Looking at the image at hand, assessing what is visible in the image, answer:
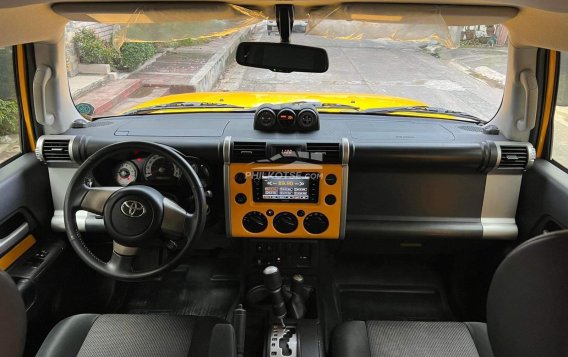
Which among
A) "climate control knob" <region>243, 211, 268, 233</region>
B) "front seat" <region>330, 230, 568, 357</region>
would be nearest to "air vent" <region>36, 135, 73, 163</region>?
"climate control knob" <region>243, 211, 268, 233</region>

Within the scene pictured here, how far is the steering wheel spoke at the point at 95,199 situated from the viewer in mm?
2211

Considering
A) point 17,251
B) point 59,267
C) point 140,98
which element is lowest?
point 59,267

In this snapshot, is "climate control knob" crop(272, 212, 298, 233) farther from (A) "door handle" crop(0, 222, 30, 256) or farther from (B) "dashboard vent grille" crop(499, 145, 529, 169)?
(A) "door handle" crop(0, 222, 30, 256)

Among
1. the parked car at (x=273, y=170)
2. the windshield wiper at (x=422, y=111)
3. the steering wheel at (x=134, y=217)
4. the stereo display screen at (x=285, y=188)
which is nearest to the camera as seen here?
the steering wheel at (x=134, y=217)

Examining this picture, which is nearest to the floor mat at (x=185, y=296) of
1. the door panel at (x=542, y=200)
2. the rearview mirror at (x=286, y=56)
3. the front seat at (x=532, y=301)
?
the rearview mirror at (x=286, y=56)

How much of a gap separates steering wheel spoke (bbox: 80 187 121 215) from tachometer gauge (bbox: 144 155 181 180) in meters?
0.33

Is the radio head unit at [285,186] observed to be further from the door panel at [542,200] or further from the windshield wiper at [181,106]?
the door panel at [542,200]

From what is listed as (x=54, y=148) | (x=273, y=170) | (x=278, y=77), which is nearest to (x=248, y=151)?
(x=273, y=170)

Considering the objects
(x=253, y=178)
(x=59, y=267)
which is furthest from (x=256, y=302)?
(x=59, y=267)

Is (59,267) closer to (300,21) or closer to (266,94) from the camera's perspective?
(266,94)

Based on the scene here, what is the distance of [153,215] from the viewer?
2145 millimetres

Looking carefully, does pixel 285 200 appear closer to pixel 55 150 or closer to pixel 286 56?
pixel 286 56

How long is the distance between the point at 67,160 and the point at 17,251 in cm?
56

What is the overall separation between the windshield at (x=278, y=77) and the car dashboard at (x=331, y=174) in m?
0.31
